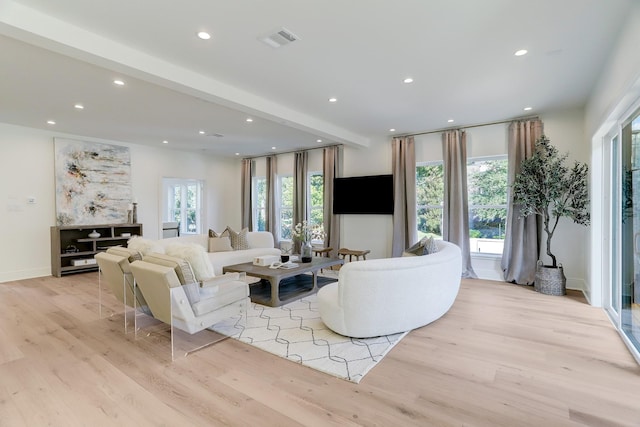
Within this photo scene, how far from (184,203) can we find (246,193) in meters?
2.07

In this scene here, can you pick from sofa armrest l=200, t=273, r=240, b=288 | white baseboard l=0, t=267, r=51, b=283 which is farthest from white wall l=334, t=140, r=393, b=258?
white baseboard l=0, t=267, r=51, b=283

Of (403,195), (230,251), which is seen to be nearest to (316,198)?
(403,195)

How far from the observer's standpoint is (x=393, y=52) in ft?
10.4

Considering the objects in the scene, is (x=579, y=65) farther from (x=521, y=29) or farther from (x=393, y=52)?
(x=393, y=52)

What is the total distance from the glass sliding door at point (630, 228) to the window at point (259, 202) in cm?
739

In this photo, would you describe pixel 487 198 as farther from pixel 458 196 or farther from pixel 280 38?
pixel 280 38

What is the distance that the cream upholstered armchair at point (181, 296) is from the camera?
2.79m

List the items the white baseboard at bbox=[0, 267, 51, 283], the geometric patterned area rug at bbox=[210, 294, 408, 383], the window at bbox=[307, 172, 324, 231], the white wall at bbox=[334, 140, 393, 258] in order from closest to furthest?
the geometric patterned area rug at bbox=[210, 294, 408, 383]
the white baseboard at bbox=[0, 267, 51, 283]
the white wall at bbox=[334, 140, 393, 258]
the window at bbox=[307, 172, 324, 231]

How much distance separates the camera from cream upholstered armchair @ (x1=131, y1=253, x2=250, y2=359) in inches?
110

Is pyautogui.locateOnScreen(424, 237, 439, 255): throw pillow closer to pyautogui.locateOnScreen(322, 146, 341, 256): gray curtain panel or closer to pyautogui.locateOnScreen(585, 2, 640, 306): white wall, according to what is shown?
pyautogui.locateOnScreen(585, 2, 640, 306): white wall

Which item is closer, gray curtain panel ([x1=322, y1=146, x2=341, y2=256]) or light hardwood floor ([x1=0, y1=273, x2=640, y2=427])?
light hardwood floor ([x1=0, y1=273, x2=640, y2=427])

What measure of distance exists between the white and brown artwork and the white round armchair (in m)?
5.80

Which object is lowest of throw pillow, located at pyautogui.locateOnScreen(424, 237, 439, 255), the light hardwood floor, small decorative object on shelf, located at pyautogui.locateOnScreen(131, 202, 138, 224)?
the light hardwood floor

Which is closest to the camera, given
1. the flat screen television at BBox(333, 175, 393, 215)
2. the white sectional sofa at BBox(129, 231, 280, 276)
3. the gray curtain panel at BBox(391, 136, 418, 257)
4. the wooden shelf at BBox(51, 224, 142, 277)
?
the white sectional sofa at BBox(129, 231, 280, 276)
